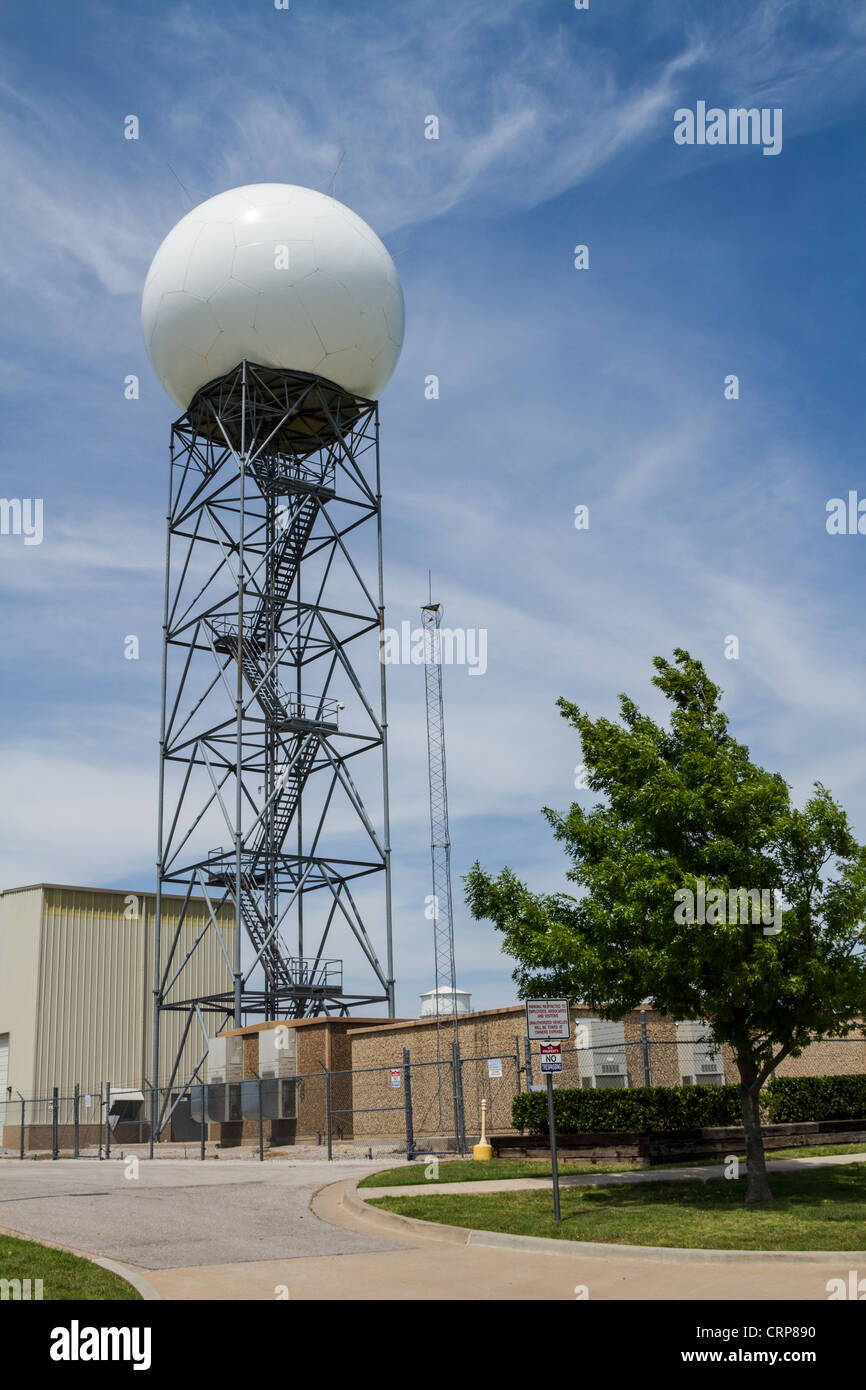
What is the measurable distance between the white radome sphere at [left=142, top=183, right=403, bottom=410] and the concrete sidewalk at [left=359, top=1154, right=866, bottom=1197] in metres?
23.0

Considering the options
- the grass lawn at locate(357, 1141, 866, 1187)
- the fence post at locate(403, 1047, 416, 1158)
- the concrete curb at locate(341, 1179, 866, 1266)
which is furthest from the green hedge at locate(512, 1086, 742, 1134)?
the concrete curb at locate(341, 1179, 866, 1266)

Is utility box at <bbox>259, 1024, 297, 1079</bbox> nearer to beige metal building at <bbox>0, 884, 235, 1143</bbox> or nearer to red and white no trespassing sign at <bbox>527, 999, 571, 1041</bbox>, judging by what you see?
beige metal building at <bbox>0, 884, 235, 1143</bbox>

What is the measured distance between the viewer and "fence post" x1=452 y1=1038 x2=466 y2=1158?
24141 millimetres

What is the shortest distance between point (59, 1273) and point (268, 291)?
27449 millimetres

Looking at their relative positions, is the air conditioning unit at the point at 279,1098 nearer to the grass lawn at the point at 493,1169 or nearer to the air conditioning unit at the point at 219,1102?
the air conditioning unit at the point at 219,1102

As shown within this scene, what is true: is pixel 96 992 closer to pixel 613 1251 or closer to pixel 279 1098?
pixel 279 1098

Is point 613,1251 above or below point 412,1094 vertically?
above

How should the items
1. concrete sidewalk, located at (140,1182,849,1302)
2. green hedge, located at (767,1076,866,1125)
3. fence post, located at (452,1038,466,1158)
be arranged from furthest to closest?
green hedge, located at (767,1076,866,1125)
fence post, located at (452,1038,466,1158)
concrete sidewalk, located at (140,1182,849,1302)

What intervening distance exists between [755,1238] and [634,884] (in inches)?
176

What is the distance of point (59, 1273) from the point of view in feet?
34.0

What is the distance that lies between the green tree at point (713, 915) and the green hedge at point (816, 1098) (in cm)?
907

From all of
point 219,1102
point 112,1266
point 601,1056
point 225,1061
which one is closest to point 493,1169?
point 601,1056
